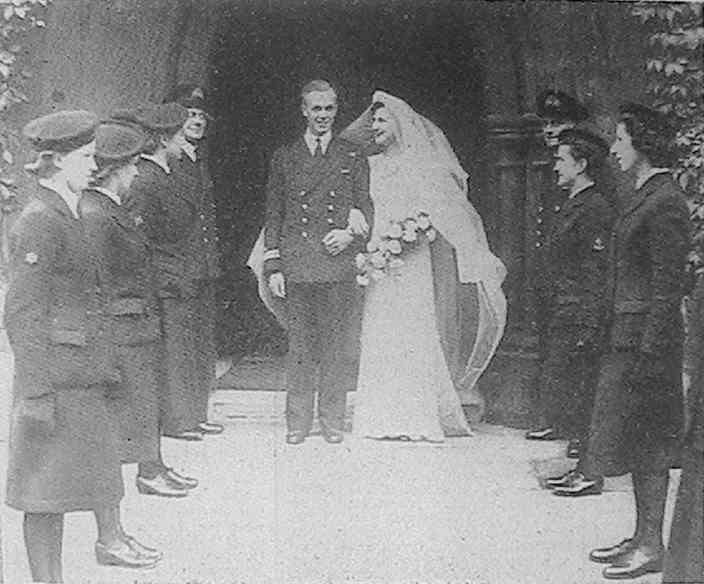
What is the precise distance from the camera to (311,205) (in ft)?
14.4

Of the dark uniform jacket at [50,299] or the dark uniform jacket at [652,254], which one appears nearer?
the dark uniform jacket at [50,299]

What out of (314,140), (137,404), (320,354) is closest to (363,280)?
(320,354)

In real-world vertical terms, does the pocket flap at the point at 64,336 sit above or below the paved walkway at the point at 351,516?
above

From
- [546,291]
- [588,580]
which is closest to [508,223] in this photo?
[546,291]

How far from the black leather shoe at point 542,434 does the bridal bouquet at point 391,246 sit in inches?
29.5

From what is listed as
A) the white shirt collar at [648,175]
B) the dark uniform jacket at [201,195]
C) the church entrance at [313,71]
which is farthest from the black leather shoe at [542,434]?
the dark uniform jacket at [201,195]

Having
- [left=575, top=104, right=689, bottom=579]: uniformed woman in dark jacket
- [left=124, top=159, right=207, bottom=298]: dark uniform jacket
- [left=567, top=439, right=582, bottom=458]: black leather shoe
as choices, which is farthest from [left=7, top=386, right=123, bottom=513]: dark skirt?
[left=575, top=104, right=689, bottom=579]: uniformed woman in dark jacket

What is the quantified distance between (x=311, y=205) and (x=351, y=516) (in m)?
1.09

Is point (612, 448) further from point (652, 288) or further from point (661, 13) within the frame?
point (661, 13)

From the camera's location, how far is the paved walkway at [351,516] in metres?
4.39

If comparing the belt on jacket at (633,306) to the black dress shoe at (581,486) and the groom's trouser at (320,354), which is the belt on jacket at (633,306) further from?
the groom's trouser at (320,354)

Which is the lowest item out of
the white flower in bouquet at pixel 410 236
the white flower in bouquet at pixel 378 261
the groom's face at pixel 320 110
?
the white flower in bouquet at pixel 378 261

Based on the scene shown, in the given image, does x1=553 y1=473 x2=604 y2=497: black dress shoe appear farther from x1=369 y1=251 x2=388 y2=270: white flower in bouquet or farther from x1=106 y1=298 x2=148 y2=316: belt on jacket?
x1=106 y1=298 x2=148 y2=316: belt on jacket

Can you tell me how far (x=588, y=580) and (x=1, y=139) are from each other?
2525 mm
